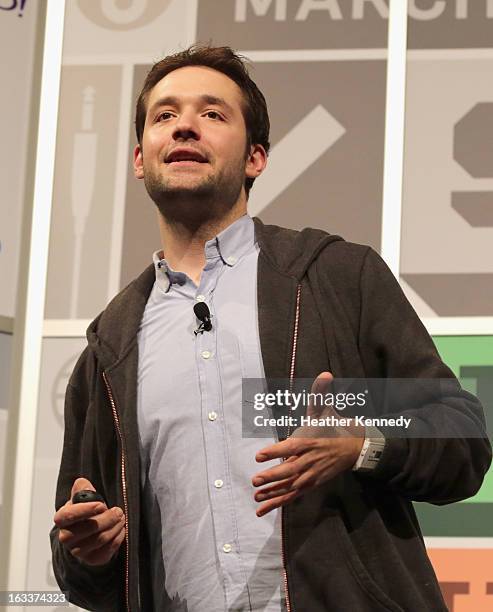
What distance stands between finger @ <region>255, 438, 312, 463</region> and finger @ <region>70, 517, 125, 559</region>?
0.27 m

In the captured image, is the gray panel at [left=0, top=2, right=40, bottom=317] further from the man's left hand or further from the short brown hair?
the man's left hand

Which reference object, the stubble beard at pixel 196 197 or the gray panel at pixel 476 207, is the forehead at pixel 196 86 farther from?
the gray panel at pixel 476 207

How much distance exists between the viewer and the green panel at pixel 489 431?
2279 millimetres

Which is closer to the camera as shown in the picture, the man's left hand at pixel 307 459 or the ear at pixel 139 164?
the man's left hand at pixel 307 459

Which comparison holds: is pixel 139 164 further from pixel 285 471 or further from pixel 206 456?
pixel 285 471

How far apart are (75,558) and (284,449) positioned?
1.35 feet

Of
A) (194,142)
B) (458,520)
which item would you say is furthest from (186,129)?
(458,520)

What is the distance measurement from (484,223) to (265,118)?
1.54 ft

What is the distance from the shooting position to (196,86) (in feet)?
6.92

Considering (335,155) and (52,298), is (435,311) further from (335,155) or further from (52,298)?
(52,298)

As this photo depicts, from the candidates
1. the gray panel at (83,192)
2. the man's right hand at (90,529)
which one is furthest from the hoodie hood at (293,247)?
the gray panel at (83,192)

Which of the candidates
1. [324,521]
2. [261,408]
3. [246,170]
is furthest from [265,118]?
[324,521]

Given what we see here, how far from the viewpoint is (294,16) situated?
254cm

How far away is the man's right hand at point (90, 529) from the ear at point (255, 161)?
0.65 metres
